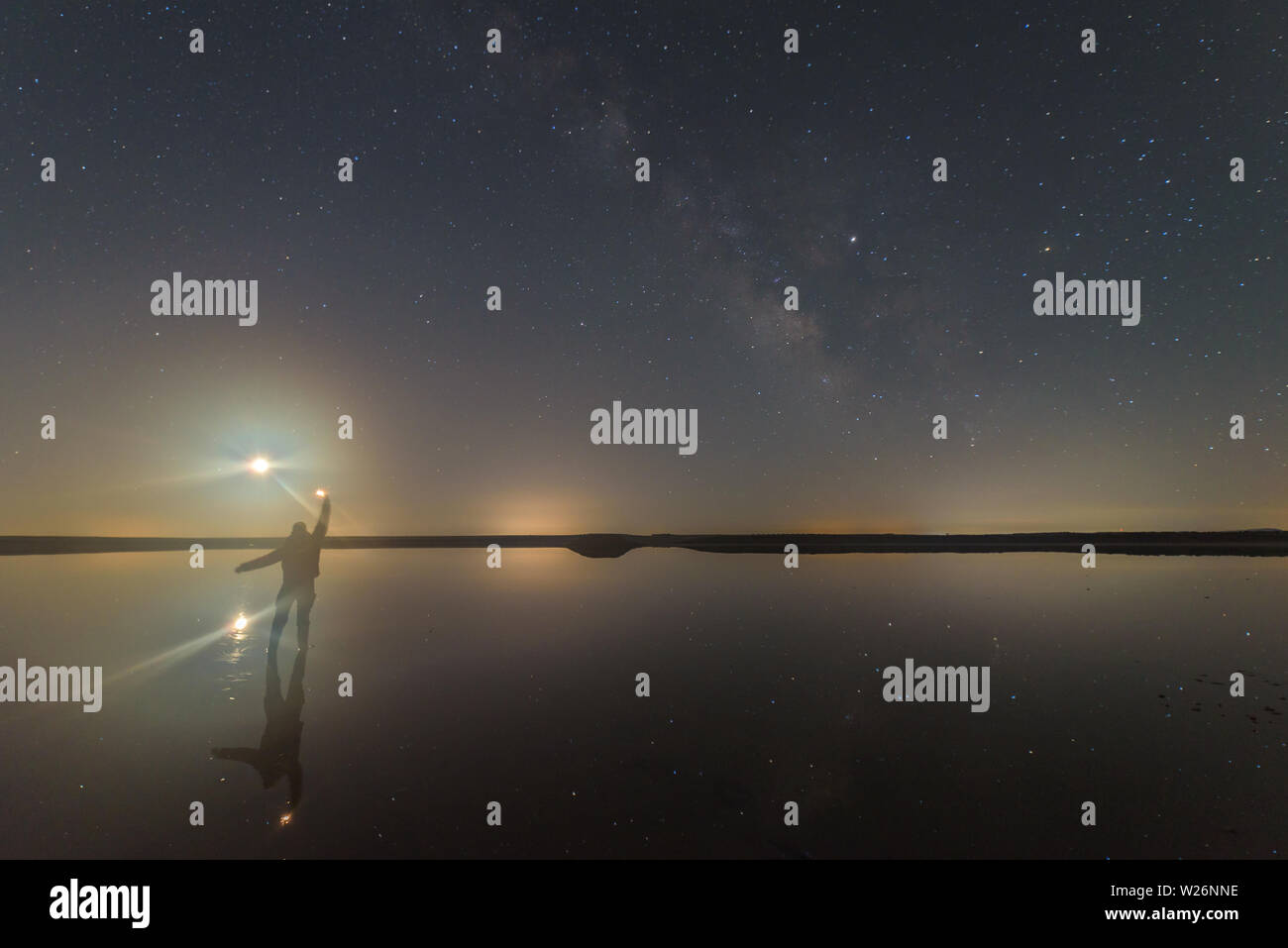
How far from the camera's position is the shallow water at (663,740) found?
17.1ft

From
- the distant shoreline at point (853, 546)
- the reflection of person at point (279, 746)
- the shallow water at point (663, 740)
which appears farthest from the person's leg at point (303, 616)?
the distant shoreline at point (853, 546)

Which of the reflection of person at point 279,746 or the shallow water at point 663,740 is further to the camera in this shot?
the reflection of person at point 279,746

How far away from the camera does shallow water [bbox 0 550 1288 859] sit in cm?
520

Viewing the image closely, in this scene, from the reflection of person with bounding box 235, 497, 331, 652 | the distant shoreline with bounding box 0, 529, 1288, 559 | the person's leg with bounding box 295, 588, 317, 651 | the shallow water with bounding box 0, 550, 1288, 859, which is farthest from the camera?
the distant shoreline with bounding box 0, 529, 1288, 559

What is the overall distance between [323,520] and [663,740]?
8837 millimetres

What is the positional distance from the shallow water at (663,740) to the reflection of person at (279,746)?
0.49ft

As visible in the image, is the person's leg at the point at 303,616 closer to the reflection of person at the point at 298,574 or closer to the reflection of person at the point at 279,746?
the reflection of person at the point at 298,574

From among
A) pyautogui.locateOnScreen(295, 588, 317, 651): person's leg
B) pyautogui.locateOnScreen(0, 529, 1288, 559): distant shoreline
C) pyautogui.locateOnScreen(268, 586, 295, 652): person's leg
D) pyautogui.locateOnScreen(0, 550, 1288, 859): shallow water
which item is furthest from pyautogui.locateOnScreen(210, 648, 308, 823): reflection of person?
pyautogui.locateOnScreen(0, 529, 1288, 559): distant shoreline

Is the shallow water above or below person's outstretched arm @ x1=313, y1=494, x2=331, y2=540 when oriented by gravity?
below

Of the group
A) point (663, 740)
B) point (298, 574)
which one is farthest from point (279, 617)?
point (663, 740)

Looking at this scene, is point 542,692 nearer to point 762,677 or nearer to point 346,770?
point 346,770

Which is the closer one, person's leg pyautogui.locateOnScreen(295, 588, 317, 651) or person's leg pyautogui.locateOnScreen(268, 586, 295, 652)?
person's leg pyautogui.locateOnScreen(268, 586, 295, 652)

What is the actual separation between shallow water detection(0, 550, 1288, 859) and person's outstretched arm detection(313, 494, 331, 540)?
99.5 inches

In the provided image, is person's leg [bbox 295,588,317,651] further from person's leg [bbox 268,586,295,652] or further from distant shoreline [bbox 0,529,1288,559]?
distant shoreline [bbox 0,529,1288,559]
